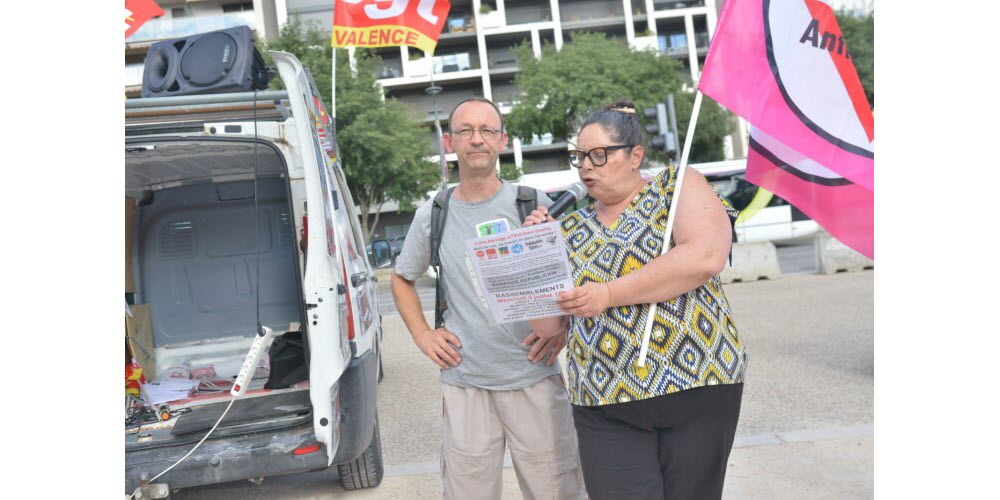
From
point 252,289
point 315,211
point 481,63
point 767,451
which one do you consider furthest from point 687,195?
point 481,63

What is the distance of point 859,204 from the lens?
11.3 ft

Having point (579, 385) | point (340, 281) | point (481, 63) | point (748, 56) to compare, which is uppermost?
point (481, 63)

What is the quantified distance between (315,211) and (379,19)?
761cm

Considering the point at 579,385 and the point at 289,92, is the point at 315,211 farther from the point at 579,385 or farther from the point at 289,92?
the point at 579,385

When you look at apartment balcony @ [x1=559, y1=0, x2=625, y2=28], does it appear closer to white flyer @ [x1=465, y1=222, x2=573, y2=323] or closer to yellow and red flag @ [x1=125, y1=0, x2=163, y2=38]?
yellow and red flag @ [x1=125, y1=0, x2=163, y2=38]

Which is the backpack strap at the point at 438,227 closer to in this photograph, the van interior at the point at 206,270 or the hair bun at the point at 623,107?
the hair bun at the point at 623,107

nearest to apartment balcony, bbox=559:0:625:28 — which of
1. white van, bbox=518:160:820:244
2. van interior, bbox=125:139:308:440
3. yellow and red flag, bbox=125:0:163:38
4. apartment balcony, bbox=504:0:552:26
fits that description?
apartment balcony, bbox=504:0:552:26

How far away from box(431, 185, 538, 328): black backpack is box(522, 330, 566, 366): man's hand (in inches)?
14.6

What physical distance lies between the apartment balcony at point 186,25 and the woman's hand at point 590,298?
Result: 4463 centimetres

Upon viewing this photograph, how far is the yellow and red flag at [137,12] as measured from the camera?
22.6 ft

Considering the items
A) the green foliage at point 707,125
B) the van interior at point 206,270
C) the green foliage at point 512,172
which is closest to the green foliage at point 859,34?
the van interior at point 206,270

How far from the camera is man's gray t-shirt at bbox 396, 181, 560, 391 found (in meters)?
3.08

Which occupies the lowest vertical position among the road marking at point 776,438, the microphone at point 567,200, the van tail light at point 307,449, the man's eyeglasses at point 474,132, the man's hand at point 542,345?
the road marking at point 776,438

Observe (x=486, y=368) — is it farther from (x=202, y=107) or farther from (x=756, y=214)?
(x=756, y=214)
